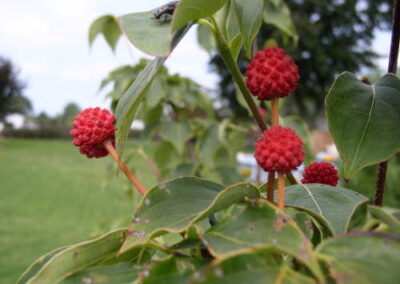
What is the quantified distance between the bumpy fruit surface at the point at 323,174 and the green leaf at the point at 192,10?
0.91 feet

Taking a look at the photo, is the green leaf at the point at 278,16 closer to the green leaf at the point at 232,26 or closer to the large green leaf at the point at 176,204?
the green leaf at the point at 232,26

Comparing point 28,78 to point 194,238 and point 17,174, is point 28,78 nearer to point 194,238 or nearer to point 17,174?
point 17,174

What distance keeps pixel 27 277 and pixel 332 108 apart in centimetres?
42

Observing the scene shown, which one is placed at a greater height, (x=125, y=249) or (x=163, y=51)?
(x=163, y=51)

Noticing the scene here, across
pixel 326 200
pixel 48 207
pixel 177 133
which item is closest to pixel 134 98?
pixel 326 200

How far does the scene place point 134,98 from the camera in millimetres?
505

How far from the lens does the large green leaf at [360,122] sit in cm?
60

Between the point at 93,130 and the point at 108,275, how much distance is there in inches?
7.0

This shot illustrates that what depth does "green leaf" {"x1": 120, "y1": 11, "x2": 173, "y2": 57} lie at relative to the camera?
47 cm

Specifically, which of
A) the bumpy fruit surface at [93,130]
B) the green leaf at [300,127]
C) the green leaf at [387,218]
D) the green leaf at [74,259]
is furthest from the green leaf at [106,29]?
the green leaf at [387,218]

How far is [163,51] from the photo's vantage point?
0.47 m

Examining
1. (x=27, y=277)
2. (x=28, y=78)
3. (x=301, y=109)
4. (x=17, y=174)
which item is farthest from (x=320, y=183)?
(x=28, y=78)

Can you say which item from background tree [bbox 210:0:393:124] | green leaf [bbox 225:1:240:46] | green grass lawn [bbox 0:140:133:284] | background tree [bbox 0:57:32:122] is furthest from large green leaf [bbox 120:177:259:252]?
background tree [bbox 0:57:32:122]

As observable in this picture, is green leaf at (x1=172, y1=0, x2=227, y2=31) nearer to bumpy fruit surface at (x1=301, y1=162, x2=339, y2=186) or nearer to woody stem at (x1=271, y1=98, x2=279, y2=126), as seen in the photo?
woody stem at (x1=271, y1=98, x2=279, y2=126)
